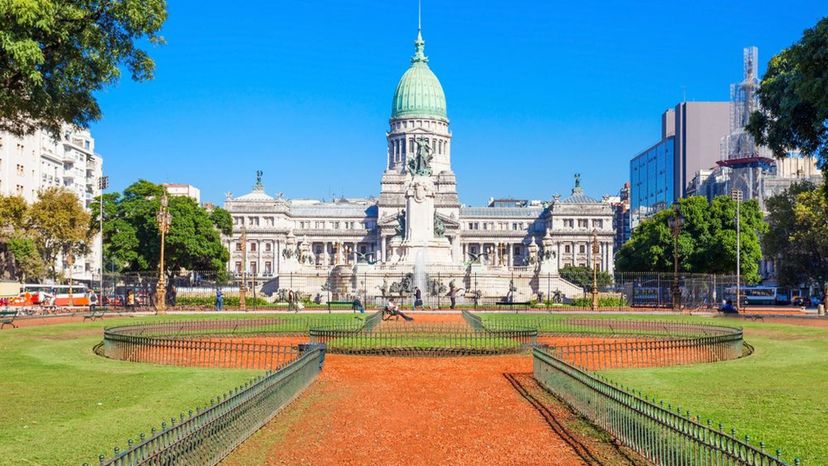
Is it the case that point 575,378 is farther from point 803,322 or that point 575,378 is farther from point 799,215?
point 799,215

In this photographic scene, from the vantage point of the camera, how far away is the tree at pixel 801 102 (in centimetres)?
1977

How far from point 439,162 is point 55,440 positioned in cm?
15402

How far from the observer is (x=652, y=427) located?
11.4m

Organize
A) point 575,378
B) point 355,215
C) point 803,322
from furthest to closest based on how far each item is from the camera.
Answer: point 355,215, point 803,322, point 575,378

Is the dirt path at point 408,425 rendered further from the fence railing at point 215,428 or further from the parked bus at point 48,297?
the parked bus at point 48,297

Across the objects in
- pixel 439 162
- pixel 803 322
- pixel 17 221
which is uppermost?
pixel 439 162

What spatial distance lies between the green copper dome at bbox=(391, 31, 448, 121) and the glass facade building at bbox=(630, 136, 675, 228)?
4418 cm

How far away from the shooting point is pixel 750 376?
1952 centimetres

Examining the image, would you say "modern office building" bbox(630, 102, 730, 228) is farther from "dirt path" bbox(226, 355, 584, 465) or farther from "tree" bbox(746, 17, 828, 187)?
"dirt path" bbox(226, 355, 584, 465)

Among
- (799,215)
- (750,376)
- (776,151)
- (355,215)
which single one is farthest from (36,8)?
(355,215)

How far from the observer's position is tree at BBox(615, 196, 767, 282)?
3007 inches

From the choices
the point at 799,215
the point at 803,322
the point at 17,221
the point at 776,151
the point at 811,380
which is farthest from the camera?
the point at 799,215

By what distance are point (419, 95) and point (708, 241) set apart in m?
94.9

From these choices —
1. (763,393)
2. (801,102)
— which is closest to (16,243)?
(801,102)
